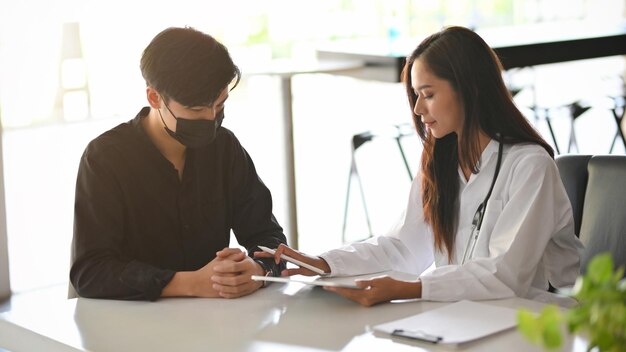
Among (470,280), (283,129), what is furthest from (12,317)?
(283,129)

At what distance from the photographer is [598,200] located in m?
2.42

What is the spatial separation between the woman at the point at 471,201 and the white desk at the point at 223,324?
5.7 inches

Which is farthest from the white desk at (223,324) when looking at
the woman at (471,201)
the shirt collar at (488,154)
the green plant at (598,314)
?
the green plant at (598,314)

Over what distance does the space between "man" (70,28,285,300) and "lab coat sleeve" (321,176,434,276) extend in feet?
0.60

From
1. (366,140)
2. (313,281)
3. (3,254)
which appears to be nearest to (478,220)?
(313,281)

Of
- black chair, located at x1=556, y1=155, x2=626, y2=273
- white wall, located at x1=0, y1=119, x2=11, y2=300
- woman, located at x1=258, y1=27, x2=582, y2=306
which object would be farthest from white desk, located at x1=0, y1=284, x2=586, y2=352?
white wall, located at x1=0, y1=119, x2=11, y2=300

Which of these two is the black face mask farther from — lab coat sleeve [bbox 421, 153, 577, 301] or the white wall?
the white wall

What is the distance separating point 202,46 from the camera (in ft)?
7.13

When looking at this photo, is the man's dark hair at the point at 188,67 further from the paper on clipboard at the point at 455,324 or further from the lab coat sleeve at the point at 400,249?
the paper on clipboard at the point at 455,324

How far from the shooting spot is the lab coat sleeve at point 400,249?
227cm

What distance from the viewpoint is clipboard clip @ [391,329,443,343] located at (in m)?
1.66

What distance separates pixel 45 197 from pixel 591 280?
3.79m

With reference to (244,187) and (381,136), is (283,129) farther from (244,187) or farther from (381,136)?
(244,187)

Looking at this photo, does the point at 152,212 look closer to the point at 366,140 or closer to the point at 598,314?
the point at 598,314
